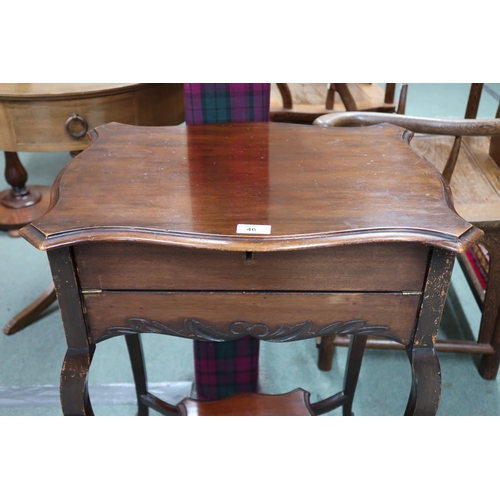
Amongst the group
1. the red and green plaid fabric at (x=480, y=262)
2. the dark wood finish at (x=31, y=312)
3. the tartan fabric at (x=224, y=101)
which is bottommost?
the dark wood finish at (x=31, y=312)

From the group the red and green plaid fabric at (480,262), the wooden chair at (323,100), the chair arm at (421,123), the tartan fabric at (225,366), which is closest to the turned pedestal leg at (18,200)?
the wooden chair at (323,100)

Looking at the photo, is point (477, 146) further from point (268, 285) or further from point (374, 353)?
point (268, 285)

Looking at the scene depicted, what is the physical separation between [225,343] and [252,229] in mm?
621

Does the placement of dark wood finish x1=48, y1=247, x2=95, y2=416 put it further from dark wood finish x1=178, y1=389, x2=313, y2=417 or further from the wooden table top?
the wooden table top

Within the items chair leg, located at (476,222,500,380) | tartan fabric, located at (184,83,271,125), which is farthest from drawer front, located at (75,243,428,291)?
chair leg, located at (476,222,500,380)

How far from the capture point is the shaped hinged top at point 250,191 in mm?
719

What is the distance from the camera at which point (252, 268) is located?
0.78 meters

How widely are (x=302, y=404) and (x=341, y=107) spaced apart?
1176 mm

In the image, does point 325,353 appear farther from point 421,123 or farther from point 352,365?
point 421,123

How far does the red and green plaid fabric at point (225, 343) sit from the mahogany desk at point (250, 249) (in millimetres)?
218

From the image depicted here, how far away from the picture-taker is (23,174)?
7.42 ft

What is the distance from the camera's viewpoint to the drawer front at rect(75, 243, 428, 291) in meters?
0.77

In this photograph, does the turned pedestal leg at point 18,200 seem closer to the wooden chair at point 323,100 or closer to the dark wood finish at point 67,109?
the dark wood finish at point 67,109

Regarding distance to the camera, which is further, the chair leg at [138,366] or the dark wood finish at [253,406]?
the chair leg at [138,366]
